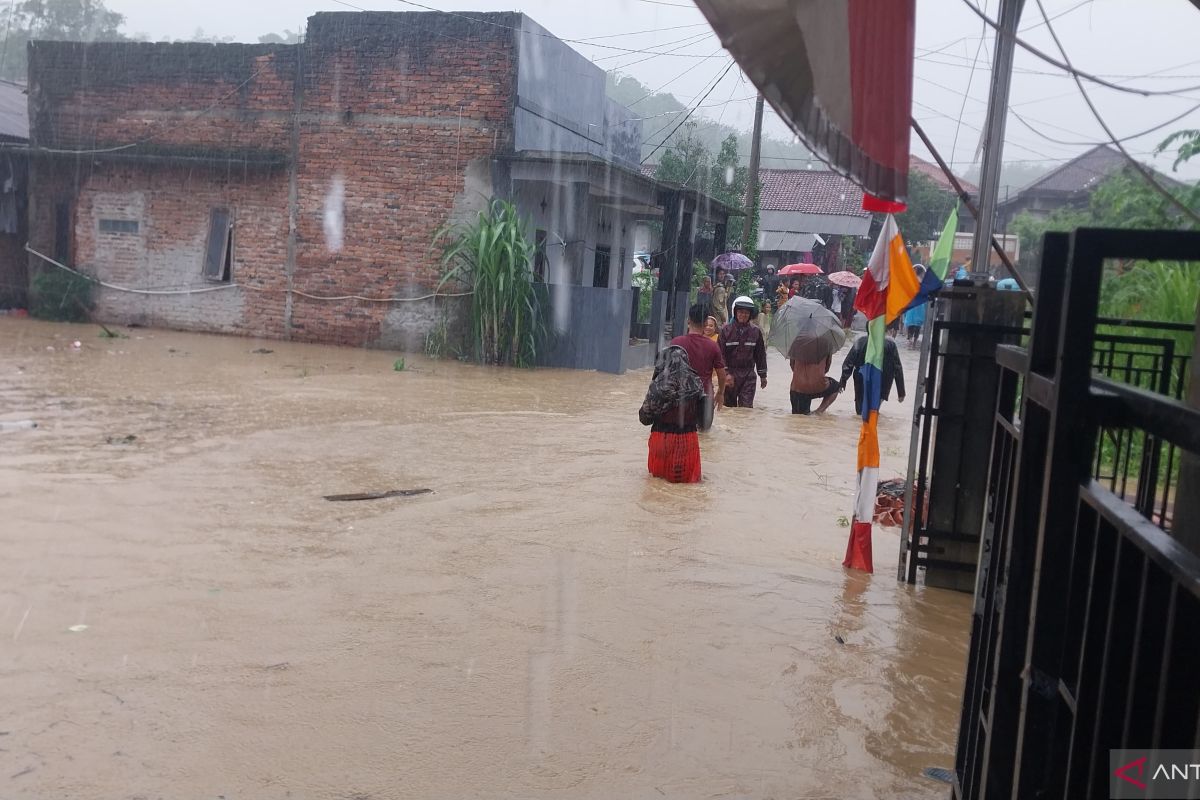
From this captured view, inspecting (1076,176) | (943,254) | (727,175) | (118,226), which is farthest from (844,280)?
(943,254)

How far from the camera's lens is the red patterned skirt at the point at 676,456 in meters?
8.55

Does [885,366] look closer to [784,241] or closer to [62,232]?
[62,232]

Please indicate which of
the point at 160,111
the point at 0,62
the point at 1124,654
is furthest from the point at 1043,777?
the point at 0,62

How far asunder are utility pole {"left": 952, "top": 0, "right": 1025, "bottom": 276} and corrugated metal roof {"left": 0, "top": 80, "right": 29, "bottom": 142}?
21.6m

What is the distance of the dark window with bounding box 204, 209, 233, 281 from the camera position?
20234 millimetres

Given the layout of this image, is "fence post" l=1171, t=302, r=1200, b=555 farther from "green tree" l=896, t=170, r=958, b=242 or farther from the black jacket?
"green tree" l=896, t=170, r=958, b=242

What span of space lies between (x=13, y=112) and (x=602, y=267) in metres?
14.3

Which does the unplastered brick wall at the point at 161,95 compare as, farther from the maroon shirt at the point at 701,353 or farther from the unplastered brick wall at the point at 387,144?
the maroon shirt at the point at 701,353

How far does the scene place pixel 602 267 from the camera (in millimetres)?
23781

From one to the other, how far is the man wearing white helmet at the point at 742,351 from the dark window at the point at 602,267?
10.2 m

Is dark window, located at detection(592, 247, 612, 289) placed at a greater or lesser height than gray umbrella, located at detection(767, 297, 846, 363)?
greater

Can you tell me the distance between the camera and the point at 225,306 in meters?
20.3

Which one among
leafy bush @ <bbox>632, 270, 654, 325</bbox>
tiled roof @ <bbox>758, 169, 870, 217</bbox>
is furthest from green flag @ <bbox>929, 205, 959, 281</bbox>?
tiled roof @ <bbox>758, 169, 870, 217</bbox>

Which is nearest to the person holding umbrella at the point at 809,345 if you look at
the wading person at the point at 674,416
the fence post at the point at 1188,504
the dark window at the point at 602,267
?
the wading person at the point at 674,416
